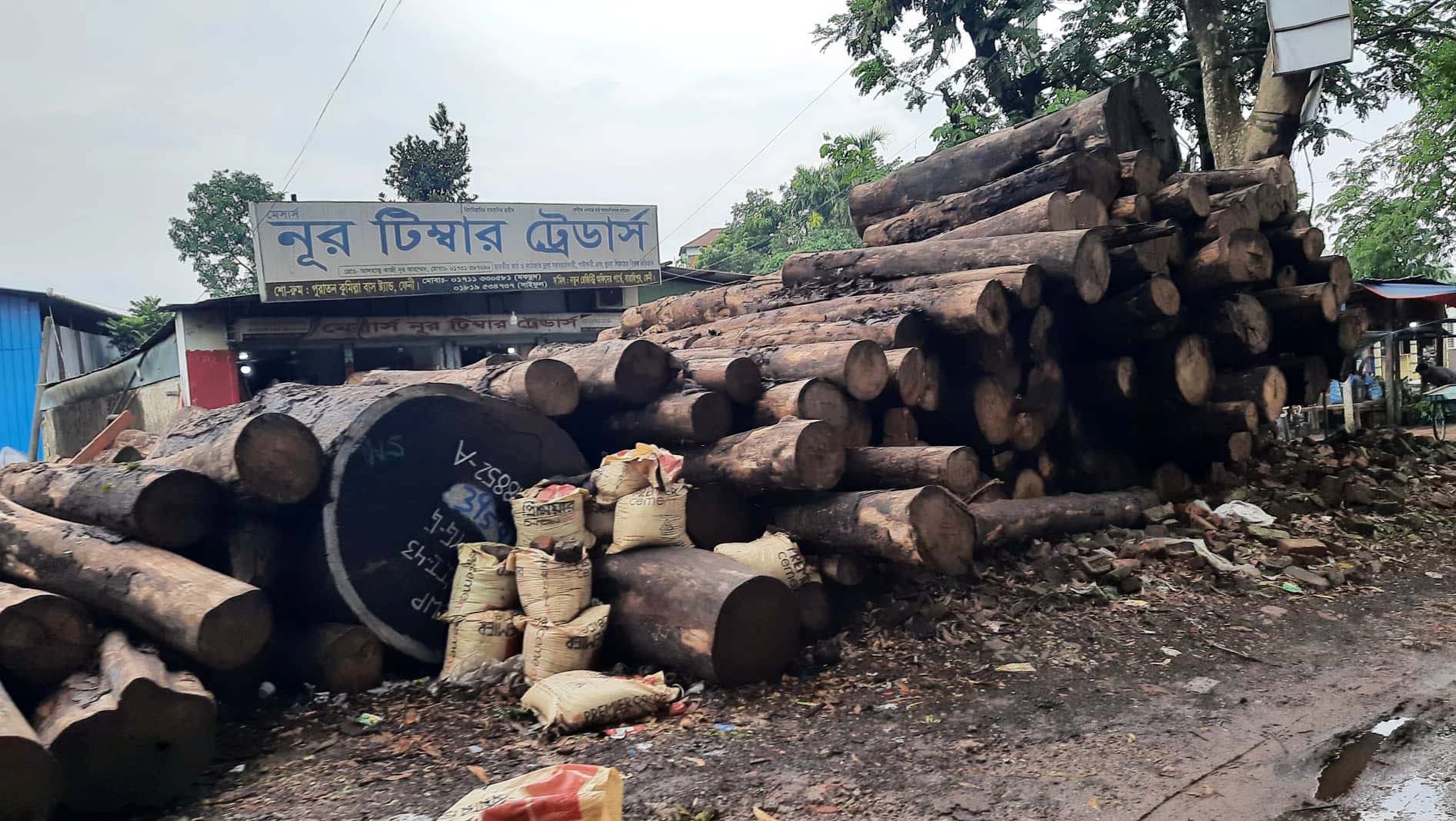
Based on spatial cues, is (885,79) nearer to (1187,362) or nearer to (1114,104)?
(1114,104)

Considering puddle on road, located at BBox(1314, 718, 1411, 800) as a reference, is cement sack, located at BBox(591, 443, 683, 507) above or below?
above

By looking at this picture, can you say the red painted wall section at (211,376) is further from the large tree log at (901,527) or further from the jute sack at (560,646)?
the large tree log at (901,527)

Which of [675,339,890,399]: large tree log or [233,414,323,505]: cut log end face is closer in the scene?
[233,414,323,505]: cut log end face

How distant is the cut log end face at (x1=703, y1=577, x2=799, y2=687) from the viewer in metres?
3.83

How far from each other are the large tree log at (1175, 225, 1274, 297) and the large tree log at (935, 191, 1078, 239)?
0.87 meters

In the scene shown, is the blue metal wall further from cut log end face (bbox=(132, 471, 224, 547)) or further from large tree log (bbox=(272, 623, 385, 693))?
large tree log (bbox=(272, 623, 385, 693))

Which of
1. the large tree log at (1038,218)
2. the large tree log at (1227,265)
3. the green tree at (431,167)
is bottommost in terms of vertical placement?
the large tree log at (1227,265)

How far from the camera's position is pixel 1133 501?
6.11 meters

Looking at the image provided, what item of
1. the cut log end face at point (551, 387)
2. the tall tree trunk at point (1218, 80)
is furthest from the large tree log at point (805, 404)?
the tall tree trunk at point (1218, 80)

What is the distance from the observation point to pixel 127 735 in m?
3.11

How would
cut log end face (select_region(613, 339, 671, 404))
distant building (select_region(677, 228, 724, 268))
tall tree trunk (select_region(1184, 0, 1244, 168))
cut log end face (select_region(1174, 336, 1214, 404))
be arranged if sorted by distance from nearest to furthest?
1. cut log end face (select_region(613, 339, 671, 404))
2. cut log end face (select_region(1174, 336, 1214, 404))
3. tall tree trunk (select_region(1184, 0, 1244, 168))
4. distant building (select_region(677, 228, 724, 268))

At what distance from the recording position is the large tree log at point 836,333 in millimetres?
5523

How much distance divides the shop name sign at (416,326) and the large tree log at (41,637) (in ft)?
42.8

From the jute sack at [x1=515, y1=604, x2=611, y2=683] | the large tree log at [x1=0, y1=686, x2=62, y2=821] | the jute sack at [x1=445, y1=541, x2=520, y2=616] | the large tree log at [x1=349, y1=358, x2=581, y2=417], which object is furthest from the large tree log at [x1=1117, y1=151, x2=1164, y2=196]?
the large tree log at [x1=0, y1=686, x2=62, y2=821]
